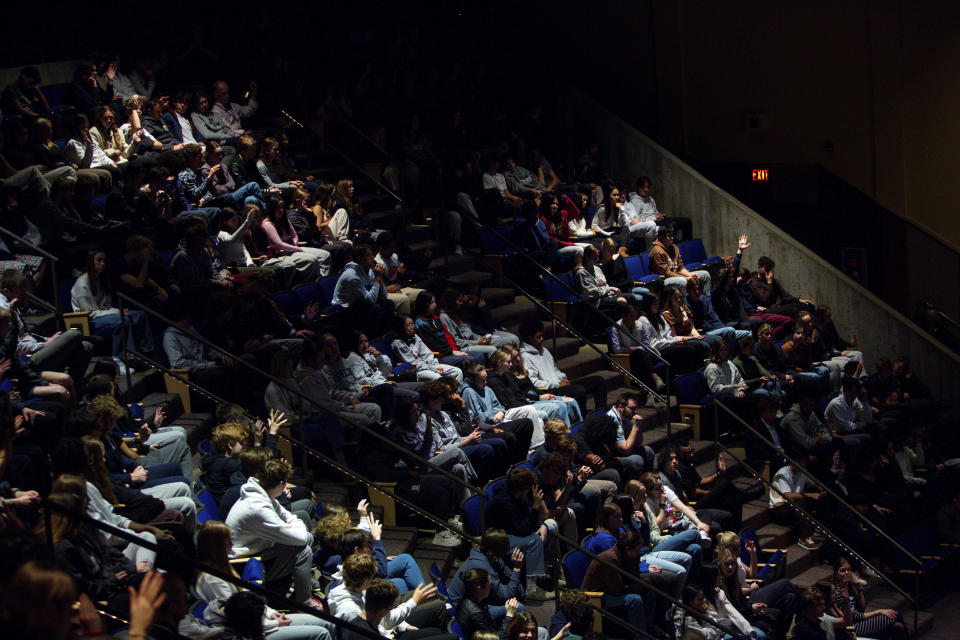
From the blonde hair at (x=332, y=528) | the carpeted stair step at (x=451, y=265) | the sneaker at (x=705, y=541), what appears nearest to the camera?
the blonde hair at (x=332, y=528)

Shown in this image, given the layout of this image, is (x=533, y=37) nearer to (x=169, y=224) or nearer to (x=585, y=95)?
(x=585, y=95)

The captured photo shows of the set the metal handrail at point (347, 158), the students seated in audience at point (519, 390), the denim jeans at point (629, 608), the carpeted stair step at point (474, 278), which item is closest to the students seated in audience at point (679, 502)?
the students seated in audience at point (519, 390)

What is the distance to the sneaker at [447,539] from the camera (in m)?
7.78

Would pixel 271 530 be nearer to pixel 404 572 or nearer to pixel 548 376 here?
pixel 404 572

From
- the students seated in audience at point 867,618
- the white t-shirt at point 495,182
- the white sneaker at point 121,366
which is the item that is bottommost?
the students seated in audience at point 867,618

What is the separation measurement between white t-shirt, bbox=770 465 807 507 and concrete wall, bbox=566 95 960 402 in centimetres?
286

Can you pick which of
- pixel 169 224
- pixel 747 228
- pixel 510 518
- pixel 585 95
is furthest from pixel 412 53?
pixel 510 518

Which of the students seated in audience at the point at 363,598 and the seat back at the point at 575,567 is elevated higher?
the students seated in audience at the point at 363,598

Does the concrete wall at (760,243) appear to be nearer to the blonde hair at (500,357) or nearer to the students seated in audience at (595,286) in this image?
the students seated in audience at (595,286)

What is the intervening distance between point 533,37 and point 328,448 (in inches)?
390

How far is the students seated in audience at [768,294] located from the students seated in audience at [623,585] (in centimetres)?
554

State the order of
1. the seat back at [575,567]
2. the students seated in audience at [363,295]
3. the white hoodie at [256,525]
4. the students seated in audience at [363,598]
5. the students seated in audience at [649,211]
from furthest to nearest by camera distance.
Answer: the students seated in audience at [649,211] < the students seated in audience at [363,295] < the seat back at [575,567] < the white hoodie at [256,525] < the students seated in audience at [363,598]

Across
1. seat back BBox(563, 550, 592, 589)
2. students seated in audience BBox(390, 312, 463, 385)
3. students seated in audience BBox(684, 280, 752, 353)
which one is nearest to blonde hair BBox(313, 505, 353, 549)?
seat back BBox(563, 550, 592, 589)

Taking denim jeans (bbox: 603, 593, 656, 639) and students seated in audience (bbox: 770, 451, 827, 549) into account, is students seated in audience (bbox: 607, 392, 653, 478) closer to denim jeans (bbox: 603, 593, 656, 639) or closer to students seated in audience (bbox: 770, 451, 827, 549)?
students seated in audience (bbox: 770, 451, 827, 549)
